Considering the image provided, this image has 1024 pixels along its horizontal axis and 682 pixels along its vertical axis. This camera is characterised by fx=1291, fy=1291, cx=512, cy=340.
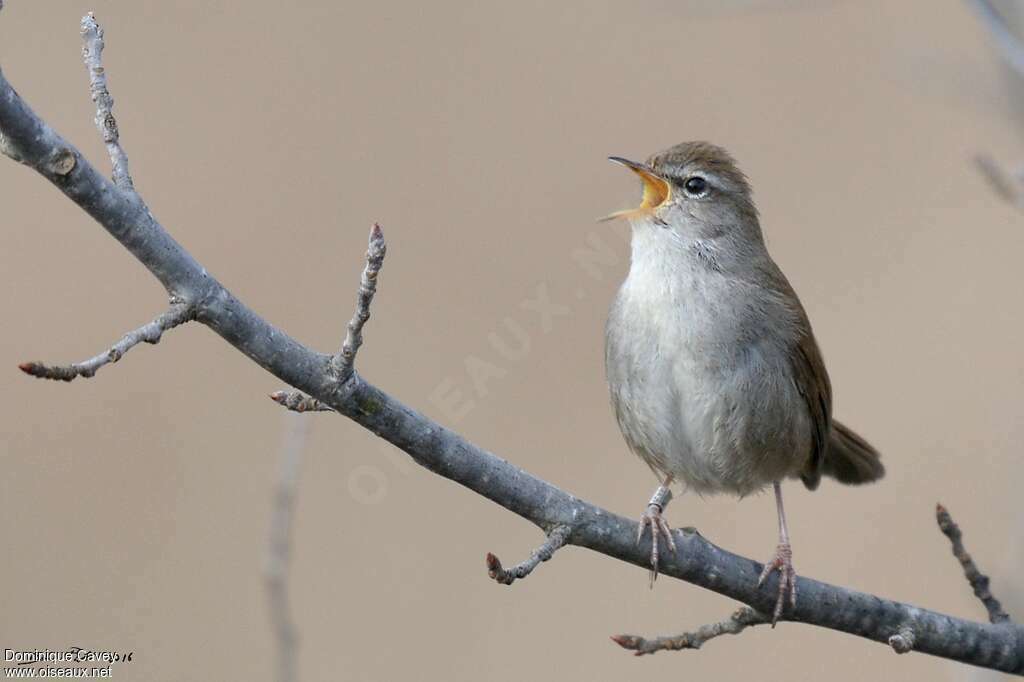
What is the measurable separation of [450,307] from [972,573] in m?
3.89

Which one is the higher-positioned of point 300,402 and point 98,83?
point 98,83

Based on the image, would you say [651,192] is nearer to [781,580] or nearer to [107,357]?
[781,580]

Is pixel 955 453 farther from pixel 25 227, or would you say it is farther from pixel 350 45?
pixel 25 227

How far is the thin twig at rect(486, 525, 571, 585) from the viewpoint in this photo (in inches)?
102

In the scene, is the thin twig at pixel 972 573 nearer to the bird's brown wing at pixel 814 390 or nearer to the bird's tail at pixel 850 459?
the bird's brown wing at pixel 814 390

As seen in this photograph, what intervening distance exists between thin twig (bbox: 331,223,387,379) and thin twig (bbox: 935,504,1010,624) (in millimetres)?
1585

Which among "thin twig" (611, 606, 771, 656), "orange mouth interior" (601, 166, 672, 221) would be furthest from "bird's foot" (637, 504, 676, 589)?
"orange mouth interior" (601, 166, 672, 221)

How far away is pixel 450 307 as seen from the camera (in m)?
6.74

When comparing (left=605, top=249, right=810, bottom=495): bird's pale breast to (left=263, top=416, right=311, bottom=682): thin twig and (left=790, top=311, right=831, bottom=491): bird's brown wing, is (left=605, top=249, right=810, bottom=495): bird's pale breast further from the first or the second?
(left=263, top=416, right=311, bottom=682): thin twig

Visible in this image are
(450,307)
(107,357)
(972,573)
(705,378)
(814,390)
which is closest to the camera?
(107,357)

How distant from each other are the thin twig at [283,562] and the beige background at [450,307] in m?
2.63

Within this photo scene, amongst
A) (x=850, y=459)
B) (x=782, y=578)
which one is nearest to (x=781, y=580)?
(x=782, y=578)

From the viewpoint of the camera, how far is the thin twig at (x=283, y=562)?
2.67 meters

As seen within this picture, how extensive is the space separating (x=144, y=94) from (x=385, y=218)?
1615mm
